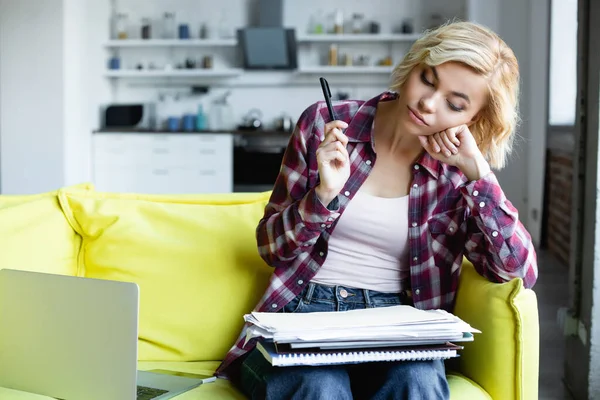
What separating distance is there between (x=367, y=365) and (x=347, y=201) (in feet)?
1.09

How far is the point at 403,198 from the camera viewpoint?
1.66m

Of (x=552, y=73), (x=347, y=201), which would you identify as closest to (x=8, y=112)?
(x=552, y=73)

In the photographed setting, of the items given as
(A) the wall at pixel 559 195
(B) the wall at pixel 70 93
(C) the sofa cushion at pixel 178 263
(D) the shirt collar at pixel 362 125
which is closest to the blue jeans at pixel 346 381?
(C) the sofa cushion at pixel 178 263

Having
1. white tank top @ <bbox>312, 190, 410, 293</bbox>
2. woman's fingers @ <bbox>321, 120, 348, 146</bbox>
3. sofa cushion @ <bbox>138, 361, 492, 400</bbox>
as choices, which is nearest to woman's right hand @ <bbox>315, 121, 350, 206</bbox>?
woman's fingers @ <bbox>321, 120, 348, 146</bbox>

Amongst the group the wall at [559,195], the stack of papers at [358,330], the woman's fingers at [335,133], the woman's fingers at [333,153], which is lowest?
the wall at [559,195]

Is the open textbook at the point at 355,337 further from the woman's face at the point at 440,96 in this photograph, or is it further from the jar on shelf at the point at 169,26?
the jar on shelf at the point at 169,26

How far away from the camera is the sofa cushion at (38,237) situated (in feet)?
5.69

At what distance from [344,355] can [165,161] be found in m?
6.38

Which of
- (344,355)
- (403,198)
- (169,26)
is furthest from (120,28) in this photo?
(344,355)

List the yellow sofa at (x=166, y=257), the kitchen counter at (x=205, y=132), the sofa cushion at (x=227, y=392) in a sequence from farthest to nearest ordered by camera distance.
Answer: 1. the kitchen counter at (x=205, y=132)
2. the yellow sofa at (x=166, y=257)
3. the sofa cushion at (x=227, y=392)

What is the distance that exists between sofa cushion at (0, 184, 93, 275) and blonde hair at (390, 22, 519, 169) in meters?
0.82

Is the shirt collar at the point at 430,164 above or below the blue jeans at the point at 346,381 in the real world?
above

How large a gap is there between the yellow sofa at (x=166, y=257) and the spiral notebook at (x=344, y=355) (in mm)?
284

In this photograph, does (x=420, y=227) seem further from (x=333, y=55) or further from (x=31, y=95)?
(x=333, y=55)
